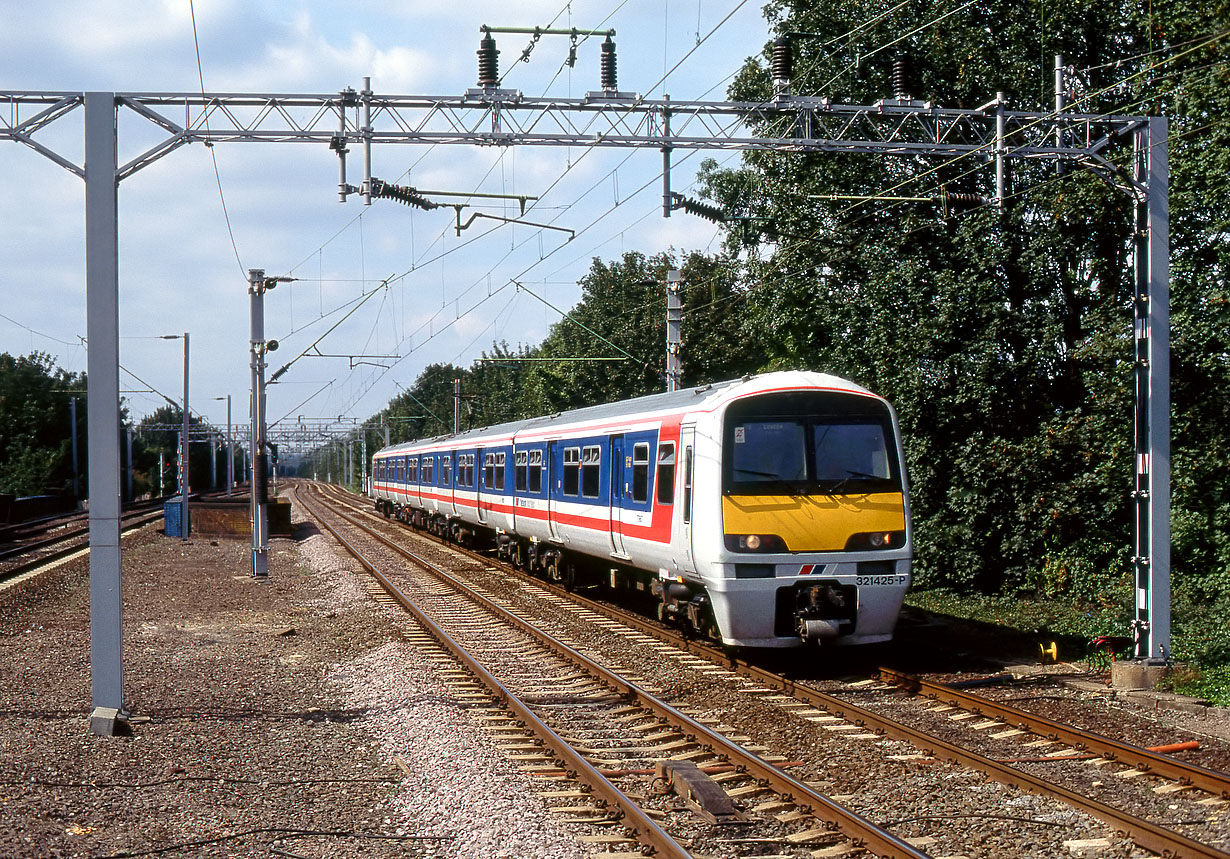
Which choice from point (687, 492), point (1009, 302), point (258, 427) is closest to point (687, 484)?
point (687, 492)

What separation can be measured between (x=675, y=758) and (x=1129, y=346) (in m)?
11.4

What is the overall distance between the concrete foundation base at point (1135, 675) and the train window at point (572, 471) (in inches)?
333

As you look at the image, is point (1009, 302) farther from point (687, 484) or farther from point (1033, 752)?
point (1033, 752)

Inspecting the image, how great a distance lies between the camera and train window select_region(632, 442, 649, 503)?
14.1 meters

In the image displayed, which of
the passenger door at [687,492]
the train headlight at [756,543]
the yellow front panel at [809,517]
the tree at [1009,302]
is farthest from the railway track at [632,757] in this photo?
the tree at [1009,302]

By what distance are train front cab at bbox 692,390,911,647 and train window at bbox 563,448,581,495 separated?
18.4 feet

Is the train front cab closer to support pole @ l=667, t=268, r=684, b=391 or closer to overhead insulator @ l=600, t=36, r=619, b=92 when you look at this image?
overhead insulator @ l=600, t=36, r=619, b=92

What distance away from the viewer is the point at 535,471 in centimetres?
2052

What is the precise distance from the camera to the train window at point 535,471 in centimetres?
2017

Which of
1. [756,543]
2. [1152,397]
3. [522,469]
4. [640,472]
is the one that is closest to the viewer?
[756,543]

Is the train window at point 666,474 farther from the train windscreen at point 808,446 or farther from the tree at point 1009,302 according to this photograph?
the tree at point 1009,302

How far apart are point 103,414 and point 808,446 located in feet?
21.6

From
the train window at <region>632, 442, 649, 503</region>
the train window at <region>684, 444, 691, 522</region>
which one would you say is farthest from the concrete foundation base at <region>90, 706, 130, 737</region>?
the train window at <region>632, 442, 649, 503</region>

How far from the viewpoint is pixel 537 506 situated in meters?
20.3
